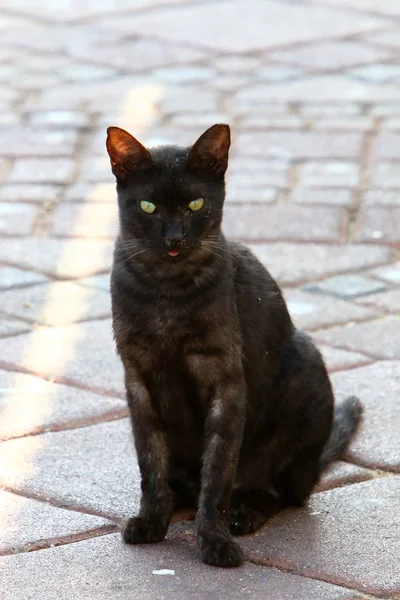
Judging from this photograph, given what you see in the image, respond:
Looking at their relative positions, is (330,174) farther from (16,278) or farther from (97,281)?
(16,278)

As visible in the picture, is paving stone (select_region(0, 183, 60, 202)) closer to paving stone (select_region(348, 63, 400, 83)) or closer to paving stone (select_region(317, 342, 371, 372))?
paving stone (select_region(317, 342, 371, 372))

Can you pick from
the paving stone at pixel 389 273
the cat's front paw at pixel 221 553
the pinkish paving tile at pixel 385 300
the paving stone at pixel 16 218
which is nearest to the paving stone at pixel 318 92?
the paving stone at pixel 16 218

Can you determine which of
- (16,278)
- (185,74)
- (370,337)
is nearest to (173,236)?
(370,337)

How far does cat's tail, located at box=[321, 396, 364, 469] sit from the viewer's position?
375 cm

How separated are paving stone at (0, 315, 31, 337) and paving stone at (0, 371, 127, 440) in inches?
17.0

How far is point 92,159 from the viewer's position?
6730mm

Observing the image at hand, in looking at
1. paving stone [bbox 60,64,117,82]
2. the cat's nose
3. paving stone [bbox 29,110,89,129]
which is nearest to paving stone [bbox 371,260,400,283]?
the cat's nose

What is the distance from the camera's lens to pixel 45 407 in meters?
4.09

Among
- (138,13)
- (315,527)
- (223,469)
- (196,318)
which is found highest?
(138,13)

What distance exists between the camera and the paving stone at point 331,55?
28.1ft

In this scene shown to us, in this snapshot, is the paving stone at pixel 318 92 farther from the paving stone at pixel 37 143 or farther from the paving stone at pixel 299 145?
the paving stone at pixel 37 143

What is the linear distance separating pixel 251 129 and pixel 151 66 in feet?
5.58

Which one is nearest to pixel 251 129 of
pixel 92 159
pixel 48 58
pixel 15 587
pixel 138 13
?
pixel 92 159

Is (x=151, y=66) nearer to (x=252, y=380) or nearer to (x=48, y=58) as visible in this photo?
(x=48, y=58)
